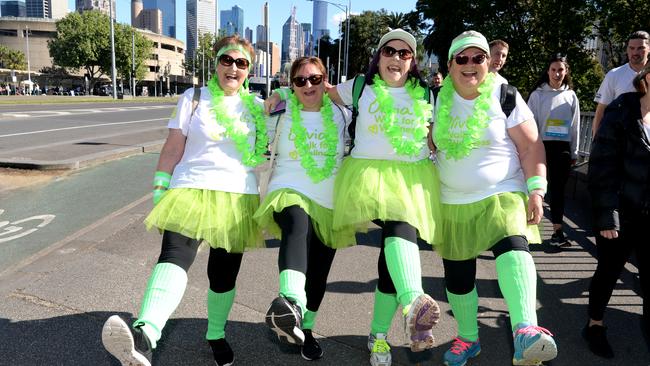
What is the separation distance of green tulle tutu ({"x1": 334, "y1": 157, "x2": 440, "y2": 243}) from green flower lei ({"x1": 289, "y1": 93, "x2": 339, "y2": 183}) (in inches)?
4.5

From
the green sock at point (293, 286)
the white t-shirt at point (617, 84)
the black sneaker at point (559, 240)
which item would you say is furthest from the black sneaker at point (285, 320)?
the black sneaker at point (559, 240)

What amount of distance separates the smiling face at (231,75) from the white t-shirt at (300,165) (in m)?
0.33

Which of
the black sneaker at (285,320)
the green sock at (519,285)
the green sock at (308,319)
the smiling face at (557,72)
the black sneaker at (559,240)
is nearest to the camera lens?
the black sneaker at (285,320)

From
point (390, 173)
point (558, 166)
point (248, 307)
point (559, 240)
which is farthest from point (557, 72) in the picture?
A: point (248, 307)

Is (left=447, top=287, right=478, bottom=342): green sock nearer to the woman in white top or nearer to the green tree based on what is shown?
the woman in white top

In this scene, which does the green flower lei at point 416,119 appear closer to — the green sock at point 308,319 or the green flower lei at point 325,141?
the green flower lei at point 325,141

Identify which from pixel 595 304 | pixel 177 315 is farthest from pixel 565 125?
pixel 177 315

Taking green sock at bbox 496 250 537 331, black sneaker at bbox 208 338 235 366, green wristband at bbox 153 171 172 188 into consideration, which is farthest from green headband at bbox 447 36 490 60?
black sneaker at bbox 208 338 235 366

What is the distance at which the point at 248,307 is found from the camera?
3822 mm

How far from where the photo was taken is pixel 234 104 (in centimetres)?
314

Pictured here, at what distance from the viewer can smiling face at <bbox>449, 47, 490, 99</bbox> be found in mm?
2898

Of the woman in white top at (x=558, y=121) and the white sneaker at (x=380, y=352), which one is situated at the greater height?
the woman in white top at (x=558, y=121)

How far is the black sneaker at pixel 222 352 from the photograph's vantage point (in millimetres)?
2984

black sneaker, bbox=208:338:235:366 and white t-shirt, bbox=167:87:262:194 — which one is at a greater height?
white t-shirt, bbox=167:87:262:194
